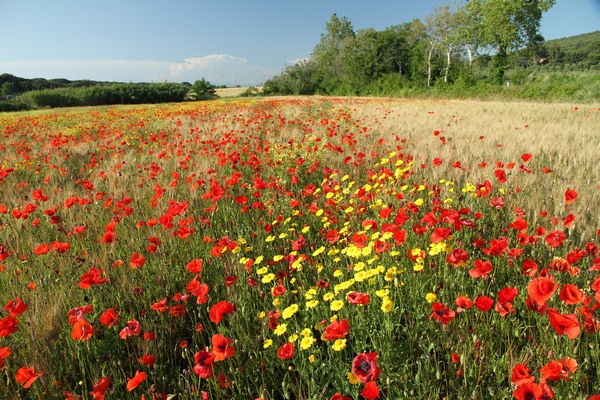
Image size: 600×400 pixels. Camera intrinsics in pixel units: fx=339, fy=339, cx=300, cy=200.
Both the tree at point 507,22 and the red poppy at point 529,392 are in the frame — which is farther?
the tree at point 507,22

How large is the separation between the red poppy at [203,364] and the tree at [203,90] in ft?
179

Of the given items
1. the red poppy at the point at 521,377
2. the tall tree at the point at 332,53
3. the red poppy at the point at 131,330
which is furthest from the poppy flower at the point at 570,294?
the tall tree at the point at 332,53

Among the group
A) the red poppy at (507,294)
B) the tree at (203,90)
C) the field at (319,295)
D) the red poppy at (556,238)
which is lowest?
the field at (319,295)

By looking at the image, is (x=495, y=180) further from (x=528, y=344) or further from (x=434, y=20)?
(x=434, y=20)

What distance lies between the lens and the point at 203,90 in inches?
2169

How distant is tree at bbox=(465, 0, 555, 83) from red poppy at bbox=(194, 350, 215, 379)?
128ft

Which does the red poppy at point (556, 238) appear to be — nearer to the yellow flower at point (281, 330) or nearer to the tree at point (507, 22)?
the yellow flower at point (281, 330)

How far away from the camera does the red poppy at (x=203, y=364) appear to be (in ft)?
3.68

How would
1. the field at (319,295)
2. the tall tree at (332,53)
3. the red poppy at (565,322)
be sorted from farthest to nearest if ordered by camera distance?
the tall tree at (332,53), the field at (319,295), the red poppy at (565,322)

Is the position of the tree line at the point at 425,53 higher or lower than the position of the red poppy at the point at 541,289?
higher

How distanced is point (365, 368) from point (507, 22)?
43.2 m

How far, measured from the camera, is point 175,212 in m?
2.40

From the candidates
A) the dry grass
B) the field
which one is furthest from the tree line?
the field

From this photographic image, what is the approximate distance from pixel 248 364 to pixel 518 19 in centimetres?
4424
